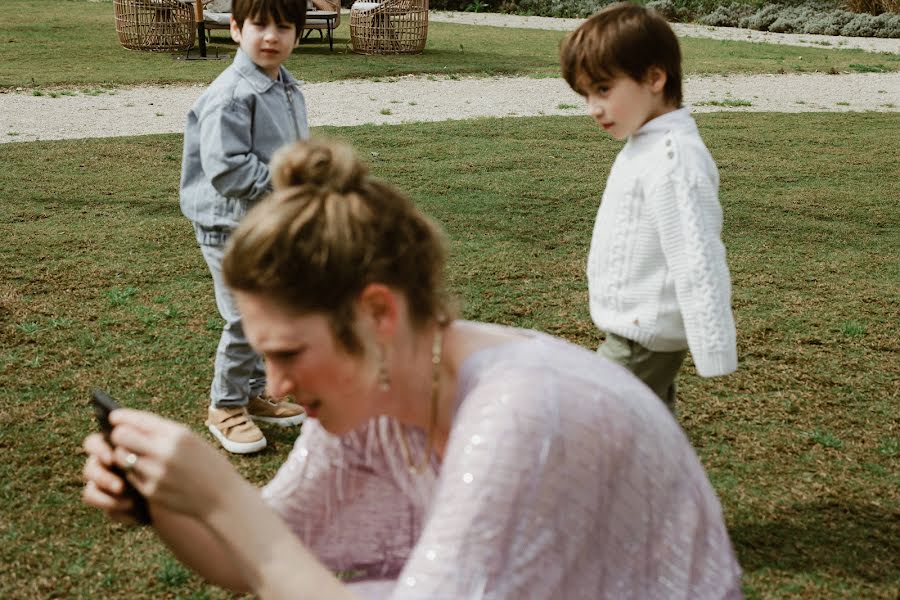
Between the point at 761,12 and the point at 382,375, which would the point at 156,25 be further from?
the point at 382,375

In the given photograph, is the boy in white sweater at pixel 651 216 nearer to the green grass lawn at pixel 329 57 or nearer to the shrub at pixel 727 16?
the green grass lawn at pixel 329 57

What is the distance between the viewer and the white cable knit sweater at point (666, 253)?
278 centimetres

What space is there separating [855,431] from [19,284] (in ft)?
13.3

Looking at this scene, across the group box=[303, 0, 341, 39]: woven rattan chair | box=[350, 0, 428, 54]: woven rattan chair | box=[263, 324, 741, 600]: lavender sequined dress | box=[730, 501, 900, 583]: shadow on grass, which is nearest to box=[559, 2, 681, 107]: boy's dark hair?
box=[730, 501, 900, 583]: shadow on grass

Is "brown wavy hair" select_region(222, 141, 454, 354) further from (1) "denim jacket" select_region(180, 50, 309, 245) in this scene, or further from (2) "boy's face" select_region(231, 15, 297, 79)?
(2) "boy's face" select_region(231, 15, 297, 79)

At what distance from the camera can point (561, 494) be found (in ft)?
4.92

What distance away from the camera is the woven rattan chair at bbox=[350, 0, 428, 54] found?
1595 centimetres

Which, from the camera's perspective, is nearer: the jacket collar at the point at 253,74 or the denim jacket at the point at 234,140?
the denim jacket at the point at 234,140

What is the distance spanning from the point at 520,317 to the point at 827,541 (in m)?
2.14

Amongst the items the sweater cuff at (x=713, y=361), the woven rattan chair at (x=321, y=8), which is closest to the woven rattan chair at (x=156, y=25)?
the woven rattan chair at (x=321, y=8)

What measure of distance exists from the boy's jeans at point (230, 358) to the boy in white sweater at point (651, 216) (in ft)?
4.36

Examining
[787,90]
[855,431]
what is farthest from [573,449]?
[787,90]

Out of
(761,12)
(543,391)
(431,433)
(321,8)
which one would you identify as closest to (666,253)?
(431,433)

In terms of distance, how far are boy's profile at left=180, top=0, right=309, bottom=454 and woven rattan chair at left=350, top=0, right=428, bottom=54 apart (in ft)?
41.2
